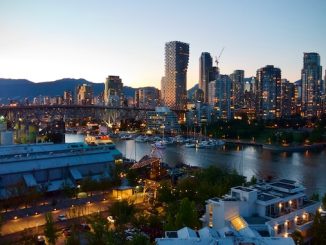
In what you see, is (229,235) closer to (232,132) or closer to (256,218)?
(256,218)

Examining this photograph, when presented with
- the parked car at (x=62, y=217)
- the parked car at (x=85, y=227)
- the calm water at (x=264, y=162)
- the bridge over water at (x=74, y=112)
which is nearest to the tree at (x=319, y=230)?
the parked car at (x=85, y=227)

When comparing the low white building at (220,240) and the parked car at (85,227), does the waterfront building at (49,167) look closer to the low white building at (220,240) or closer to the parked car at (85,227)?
the parked car at (85,227)

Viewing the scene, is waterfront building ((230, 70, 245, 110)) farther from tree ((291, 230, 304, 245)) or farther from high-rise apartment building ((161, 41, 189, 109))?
tree ((291, 230, 304, 245))

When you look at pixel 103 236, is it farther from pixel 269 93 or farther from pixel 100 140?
pixel 269 93

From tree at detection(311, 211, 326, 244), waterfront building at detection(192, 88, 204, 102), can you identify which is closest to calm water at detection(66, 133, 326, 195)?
tree at detection(311, 211, 326, 244)

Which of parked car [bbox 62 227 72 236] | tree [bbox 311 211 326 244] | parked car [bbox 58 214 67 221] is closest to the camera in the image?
tree [bbox 311 211 326 244]

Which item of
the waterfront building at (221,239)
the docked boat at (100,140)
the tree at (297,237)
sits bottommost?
the tree at (297,237)

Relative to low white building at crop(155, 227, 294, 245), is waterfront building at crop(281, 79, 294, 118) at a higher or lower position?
higher

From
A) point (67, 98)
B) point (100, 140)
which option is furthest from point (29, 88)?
point (100, 140)
